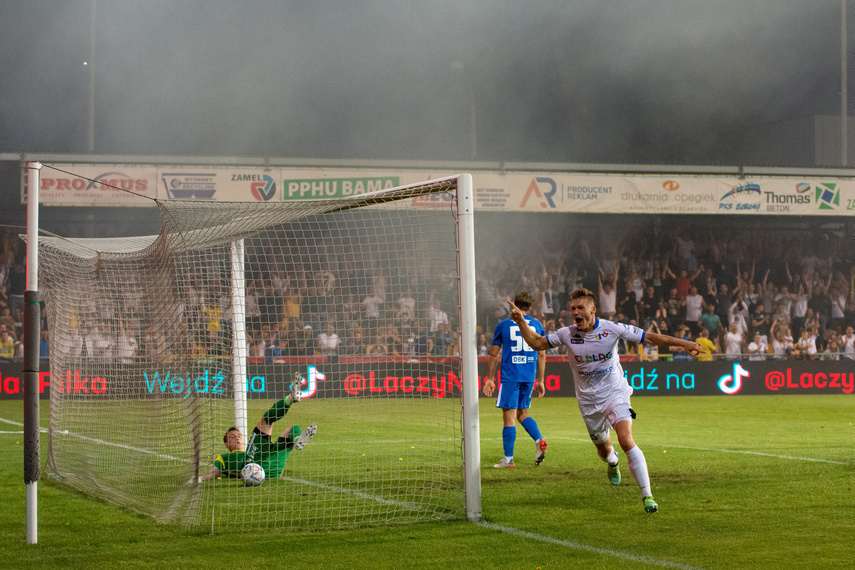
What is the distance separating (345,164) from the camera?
2100 cm

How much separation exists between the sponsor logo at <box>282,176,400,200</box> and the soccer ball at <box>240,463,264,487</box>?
14.1 metres

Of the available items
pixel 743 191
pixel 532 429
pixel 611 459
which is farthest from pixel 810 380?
pixel 611 459

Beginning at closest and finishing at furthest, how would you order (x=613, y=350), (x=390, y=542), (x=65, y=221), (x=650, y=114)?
(x=390, y=542) < (x=613, y=350) < (x=65, y=221) < (x=650, y=114)

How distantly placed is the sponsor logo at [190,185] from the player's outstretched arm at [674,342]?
52.2 feet

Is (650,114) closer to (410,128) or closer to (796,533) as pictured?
(410,128)

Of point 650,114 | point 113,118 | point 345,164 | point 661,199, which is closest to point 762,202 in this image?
point 661,199

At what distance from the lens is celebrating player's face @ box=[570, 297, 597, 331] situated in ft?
21.7

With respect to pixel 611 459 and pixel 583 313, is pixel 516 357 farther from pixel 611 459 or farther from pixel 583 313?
pixel 583 313

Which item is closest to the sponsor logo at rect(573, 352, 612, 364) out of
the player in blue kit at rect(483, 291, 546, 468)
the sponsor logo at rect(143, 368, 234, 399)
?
the player in blue kit at rect(483, 291, 546, 468)

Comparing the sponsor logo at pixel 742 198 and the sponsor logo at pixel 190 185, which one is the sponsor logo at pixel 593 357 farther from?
the sponsor logo at pixel 742 198

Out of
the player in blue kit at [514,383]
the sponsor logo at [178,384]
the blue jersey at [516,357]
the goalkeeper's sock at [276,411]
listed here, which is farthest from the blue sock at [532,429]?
the sponsor logo at [178,384]

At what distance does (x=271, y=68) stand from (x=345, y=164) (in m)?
3.53

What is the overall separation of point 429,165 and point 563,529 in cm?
1602

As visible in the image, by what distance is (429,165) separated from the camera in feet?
69.5
